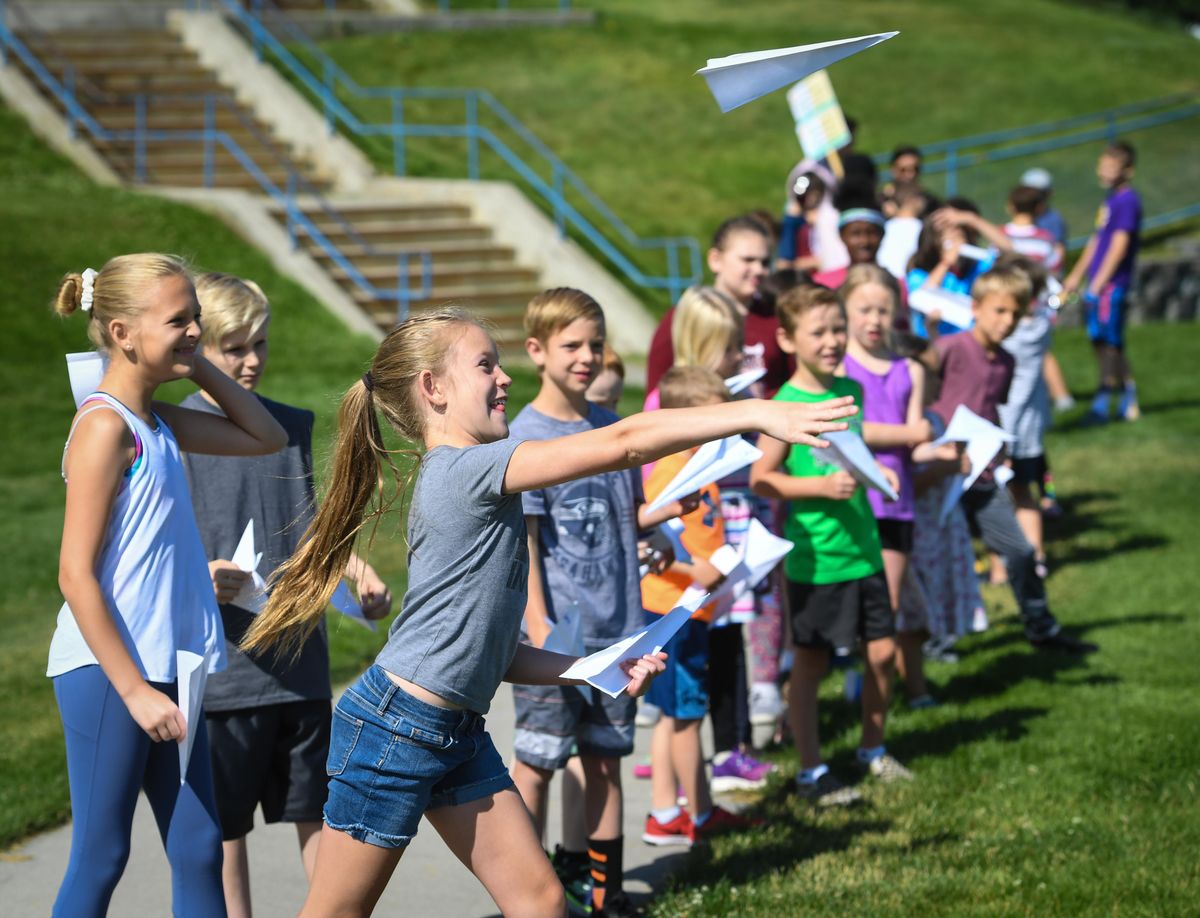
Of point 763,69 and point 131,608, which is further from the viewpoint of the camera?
point 131,608

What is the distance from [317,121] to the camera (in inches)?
786

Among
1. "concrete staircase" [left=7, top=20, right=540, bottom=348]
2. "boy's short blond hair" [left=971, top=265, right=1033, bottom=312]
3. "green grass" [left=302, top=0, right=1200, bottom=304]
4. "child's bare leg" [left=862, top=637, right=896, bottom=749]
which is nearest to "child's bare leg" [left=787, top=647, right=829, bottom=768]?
"child's bare leg" [left=862, top=637, right=896, bottom=749]

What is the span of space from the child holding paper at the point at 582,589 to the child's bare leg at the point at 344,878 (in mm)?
1190

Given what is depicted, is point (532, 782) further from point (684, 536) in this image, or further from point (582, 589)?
point (684, 536)

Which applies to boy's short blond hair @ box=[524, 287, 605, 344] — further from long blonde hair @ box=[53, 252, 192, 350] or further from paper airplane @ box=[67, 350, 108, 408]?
paper airplane @ box=[67, 350, 108, 408]

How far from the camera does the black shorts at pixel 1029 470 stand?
335 inches

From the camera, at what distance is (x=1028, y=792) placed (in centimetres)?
554

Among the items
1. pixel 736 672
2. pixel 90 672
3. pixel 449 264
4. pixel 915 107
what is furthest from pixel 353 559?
pixel 915 107

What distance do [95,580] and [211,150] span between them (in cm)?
1600

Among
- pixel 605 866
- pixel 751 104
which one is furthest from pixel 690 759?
pixel 751 104

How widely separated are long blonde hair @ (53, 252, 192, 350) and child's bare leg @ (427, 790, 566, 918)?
4.72 feet

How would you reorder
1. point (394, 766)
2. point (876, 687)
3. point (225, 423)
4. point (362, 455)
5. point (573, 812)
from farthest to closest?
point (876, 687) < point (573, 812) < point (225, 423) < point (362, 455) < point (394, 766)

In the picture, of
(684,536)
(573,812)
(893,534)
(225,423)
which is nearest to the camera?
(225,423)

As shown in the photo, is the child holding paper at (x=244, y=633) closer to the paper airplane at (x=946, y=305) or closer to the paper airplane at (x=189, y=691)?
the paper airplane at (x=189, y=691)
